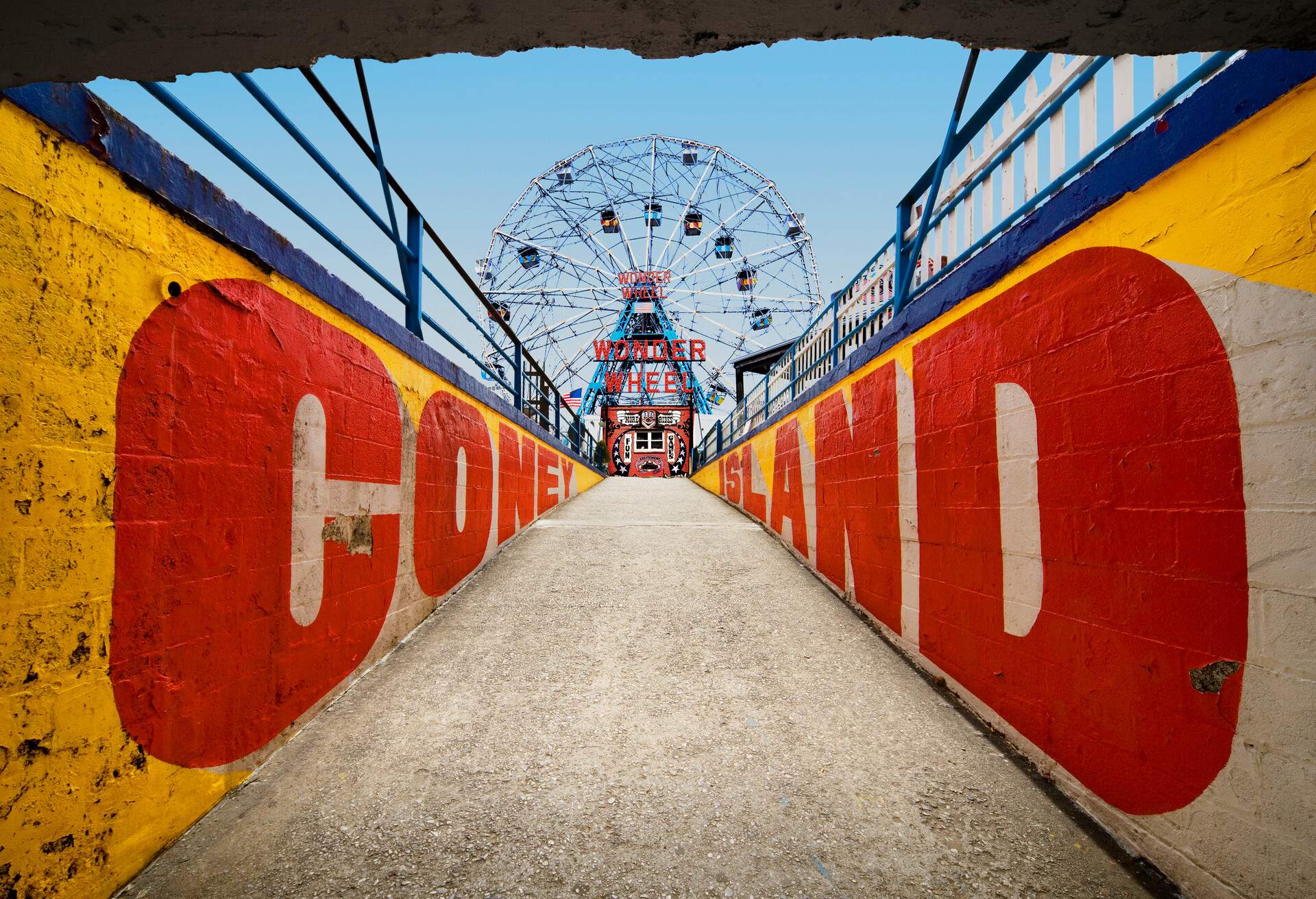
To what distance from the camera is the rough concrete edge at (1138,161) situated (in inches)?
71.2

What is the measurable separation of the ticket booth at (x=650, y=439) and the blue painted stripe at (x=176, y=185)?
30.6 metres

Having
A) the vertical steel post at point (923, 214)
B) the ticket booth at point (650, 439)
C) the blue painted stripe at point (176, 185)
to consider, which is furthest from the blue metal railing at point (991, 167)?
the ticket booth at point (650, 439)

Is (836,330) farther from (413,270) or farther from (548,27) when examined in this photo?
(548,27)

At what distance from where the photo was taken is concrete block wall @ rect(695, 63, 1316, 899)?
Result: 69.0 inches

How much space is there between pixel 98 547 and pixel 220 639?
70cm

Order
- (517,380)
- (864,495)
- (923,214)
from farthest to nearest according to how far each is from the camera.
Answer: (517,380) < (864,495) < (923,214)

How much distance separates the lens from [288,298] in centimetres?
301

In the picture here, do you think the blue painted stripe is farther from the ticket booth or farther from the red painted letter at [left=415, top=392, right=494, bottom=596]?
the ticket booth

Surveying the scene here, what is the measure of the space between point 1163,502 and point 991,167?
226 cm

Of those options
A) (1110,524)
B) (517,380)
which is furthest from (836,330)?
(1110,524)

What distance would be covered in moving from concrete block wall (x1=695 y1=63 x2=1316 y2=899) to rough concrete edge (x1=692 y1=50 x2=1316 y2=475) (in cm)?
1

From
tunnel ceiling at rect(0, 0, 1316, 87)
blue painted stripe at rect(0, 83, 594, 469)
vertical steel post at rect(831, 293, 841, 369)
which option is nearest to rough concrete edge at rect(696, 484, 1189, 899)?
tunnel ceiling at rect(0, 0, 1316, 87)

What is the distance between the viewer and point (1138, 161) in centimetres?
228

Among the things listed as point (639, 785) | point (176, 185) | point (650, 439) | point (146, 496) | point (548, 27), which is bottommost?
point (639, 785)
